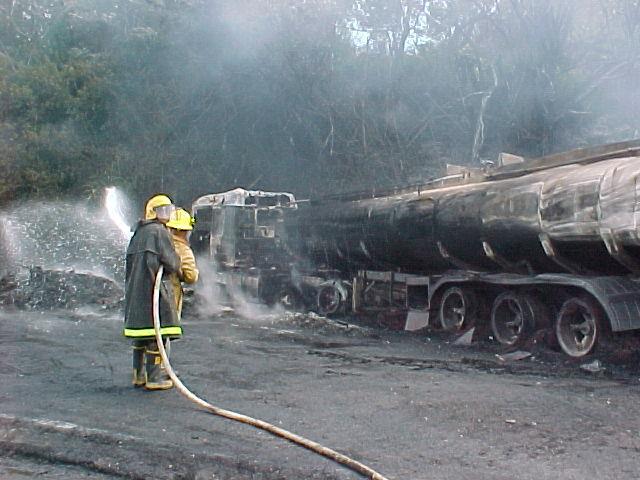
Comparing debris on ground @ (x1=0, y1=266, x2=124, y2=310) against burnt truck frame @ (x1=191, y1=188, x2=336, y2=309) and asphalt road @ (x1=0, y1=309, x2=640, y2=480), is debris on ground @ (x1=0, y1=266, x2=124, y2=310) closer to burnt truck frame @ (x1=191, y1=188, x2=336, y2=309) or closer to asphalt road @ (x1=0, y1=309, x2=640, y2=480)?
burnt truck frame @ (x1=191, y1=188, x2=336, y2=309)

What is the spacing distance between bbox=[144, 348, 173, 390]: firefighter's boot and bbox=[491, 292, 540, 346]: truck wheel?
4.89 metres

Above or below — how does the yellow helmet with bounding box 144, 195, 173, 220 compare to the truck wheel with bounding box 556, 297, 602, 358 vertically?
above

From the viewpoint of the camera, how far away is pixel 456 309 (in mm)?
11398

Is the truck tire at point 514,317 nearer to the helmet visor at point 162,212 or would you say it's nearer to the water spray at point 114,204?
the helmet visor at point 162,212

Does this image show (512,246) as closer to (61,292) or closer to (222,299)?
(222,299)

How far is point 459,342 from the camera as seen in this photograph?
10.8 m

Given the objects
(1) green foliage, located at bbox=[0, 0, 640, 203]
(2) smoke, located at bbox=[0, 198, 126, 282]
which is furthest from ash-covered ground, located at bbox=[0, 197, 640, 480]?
(1) green foliage, located at bbox=[0, 0, 640, 203]

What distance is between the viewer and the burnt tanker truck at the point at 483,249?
857 cm

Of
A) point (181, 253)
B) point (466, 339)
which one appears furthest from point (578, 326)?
point (181, 253)

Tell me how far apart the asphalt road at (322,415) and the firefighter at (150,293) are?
0.26 m

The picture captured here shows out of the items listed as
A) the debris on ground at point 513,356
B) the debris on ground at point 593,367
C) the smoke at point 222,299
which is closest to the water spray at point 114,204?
the smoke at point 222,299

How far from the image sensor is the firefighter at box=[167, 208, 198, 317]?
690 cm

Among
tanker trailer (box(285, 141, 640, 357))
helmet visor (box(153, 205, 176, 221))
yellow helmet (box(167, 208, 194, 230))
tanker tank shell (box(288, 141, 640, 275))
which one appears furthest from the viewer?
tanker trailer (box(285, 141, 640, 357))

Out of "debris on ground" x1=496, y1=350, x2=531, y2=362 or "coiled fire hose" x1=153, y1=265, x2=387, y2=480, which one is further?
"debris on ground" x1=496, y1=350, x2=531, y2=362
